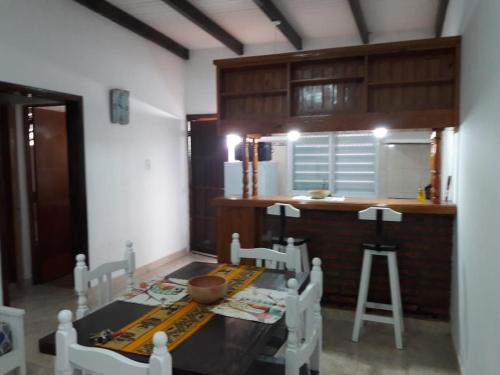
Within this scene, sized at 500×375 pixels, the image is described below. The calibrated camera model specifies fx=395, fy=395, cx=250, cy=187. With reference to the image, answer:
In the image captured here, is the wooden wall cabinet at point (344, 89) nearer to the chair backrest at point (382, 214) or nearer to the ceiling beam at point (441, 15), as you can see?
the chair backrest at point (382, 214)

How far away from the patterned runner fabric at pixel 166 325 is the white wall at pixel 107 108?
2.62 m

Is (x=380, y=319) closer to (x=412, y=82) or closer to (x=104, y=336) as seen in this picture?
(x=412, y=82)

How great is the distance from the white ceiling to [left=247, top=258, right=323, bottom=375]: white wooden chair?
341 cm

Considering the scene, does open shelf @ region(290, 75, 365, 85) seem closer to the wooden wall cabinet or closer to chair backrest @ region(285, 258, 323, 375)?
the wooden wall cabinet

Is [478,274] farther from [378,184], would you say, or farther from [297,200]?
[378,184]

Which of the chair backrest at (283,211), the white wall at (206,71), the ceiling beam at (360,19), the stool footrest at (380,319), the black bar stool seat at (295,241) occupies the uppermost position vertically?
the ceiling beam at (360,19)

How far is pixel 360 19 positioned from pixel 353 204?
7.48 ft

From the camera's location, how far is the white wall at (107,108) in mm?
3484

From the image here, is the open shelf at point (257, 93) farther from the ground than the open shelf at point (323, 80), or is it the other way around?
the open shelf at point (323, 80)

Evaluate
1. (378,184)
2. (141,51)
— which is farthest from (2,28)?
(378,184)

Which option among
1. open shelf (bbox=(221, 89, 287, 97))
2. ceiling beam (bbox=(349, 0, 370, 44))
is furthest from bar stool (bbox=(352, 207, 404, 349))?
ceiling beam (bbox=(349, 0, 370, 44))

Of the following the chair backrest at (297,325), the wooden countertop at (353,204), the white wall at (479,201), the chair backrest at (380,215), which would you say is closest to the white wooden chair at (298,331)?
the chair backrest at (297,325)

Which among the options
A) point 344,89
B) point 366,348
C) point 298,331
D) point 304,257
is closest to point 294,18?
point 344,89

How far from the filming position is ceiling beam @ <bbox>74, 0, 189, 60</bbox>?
161 inches
